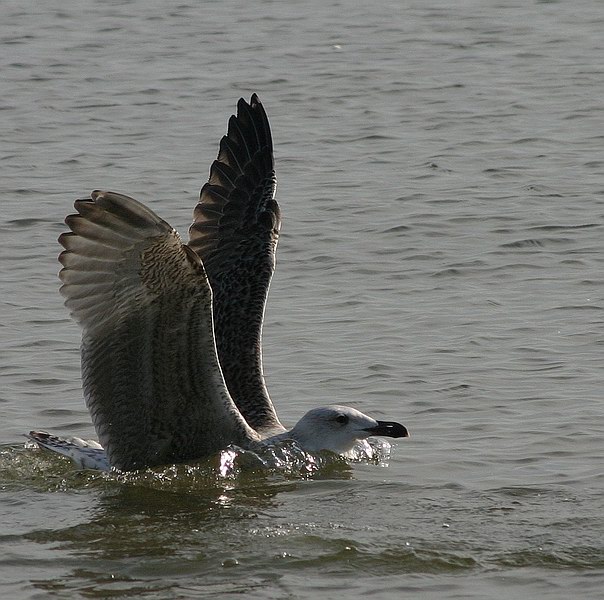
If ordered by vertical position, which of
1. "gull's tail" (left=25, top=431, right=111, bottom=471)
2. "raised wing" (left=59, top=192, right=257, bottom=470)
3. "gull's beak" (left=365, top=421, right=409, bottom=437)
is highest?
"raised wing" (left=59, top=192, right=257, bottom=470)

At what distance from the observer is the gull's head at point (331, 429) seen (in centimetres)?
945

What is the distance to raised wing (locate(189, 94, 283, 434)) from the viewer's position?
32.2ft

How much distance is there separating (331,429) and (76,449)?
56.4 inches

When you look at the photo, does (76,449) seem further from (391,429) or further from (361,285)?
(361,285)

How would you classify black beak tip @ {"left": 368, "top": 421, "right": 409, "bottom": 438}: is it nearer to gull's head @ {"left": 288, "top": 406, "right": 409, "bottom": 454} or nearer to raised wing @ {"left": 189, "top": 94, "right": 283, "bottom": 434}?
gull's head @ {"left": 288, "top": 406, "right": 409, "bottom": 454}

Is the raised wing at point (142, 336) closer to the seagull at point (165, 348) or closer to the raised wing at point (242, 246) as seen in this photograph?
the seagull at point (165, 348)

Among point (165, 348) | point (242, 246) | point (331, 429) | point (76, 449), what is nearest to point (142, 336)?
point (165, 348)

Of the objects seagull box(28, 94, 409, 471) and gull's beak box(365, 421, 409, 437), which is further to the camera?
gull's beak box(365, 421, 409, 437)

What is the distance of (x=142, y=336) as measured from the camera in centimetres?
844

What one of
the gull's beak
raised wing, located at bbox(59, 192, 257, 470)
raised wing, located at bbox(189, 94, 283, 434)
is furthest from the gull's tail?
the gull's beak

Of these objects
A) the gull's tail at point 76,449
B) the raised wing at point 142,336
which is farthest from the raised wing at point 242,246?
the gull's tail at point 76,449

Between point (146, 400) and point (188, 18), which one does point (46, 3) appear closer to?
point (188, 18)

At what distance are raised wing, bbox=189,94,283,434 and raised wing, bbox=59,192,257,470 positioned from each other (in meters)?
0.79

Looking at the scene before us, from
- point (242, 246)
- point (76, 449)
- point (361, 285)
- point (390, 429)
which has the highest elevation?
point (242, 246)
